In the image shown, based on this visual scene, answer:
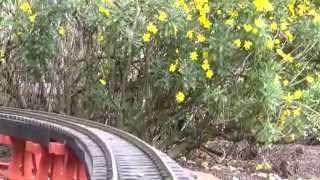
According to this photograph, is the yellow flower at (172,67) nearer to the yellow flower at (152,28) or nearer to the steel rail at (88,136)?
Result: the yellow flower at (152,28)

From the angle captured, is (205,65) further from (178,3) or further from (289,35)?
(289,35)

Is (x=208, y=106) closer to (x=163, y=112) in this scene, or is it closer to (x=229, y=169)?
(x=163, y=112)

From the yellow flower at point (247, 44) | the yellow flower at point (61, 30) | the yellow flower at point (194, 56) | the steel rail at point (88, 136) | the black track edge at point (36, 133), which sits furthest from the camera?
the yellow flower at point (61, 30)

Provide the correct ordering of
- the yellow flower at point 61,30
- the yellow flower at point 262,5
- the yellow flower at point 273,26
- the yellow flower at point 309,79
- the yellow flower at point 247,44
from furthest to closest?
1. the yellow flower at point 61,30
2. the yellow flower at point 309,79
3. the yellow flower at point 273,26
4. the yellow flower at point 247,44
5. the yellow flower at point 262,5

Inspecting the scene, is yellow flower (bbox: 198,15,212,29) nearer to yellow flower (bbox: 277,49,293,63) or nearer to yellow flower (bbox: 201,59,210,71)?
yellow flower (bbox: 201,59,210,71)

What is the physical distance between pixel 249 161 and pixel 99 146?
6290 mm

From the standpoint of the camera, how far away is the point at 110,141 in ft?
19.0

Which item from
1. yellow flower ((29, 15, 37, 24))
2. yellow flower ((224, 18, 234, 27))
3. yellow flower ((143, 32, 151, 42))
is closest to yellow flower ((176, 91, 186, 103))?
yellow flower ((143, 32, 151, 42))

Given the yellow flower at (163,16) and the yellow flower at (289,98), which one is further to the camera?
the yellow flower at (289,98)

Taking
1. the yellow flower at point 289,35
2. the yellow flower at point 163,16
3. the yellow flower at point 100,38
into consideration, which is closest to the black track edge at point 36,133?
the yellow flower at point 100,38

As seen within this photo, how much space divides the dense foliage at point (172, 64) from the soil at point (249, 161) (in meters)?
0.84

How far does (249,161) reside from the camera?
37.1 ft

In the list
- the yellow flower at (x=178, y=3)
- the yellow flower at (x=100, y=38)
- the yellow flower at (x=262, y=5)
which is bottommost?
the yellow flower at (x=100, y=38)

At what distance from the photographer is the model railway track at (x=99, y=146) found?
4340 mm
